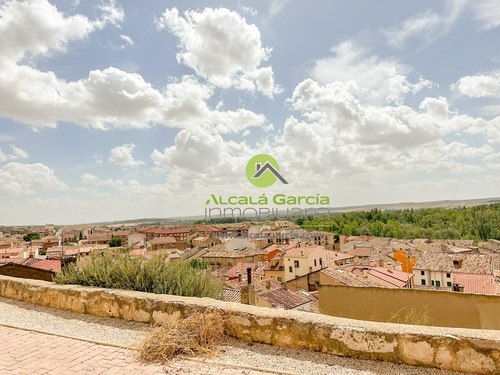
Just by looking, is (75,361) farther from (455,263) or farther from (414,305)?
(455,263)

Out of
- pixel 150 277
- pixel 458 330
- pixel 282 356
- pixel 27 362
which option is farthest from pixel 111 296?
pixel 458 330

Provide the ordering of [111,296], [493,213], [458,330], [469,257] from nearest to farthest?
[458,330] → [111,296] → [469,257] → [493,213]

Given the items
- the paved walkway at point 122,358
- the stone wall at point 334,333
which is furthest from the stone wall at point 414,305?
the paved walkway at point 122,358

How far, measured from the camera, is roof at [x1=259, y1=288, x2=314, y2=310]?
509 inches

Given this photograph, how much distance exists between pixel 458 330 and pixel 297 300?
1142 cm

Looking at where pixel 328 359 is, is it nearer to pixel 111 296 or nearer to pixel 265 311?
pixel 265 311

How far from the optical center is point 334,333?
3.32 metres

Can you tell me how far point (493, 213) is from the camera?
7438 cm

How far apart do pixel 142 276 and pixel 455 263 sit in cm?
3327

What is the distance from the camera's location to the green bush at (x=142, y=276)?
5.36 m

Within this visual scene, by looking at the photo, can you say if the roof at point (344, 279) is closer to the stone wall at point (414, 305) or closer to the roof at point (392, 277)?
the roof at point (392, 277)

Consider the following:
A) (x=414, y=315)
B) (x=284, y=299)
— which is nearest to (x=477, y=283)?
(x=284, y=299)

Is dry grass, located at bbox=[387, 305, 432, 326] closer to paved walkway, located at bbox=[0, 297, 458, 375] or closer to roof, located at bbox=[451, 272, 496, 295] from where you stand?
paved walkway, located at bbox=[0, 297, 458, 375]

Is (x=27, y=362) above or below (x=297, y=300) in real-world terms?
above
